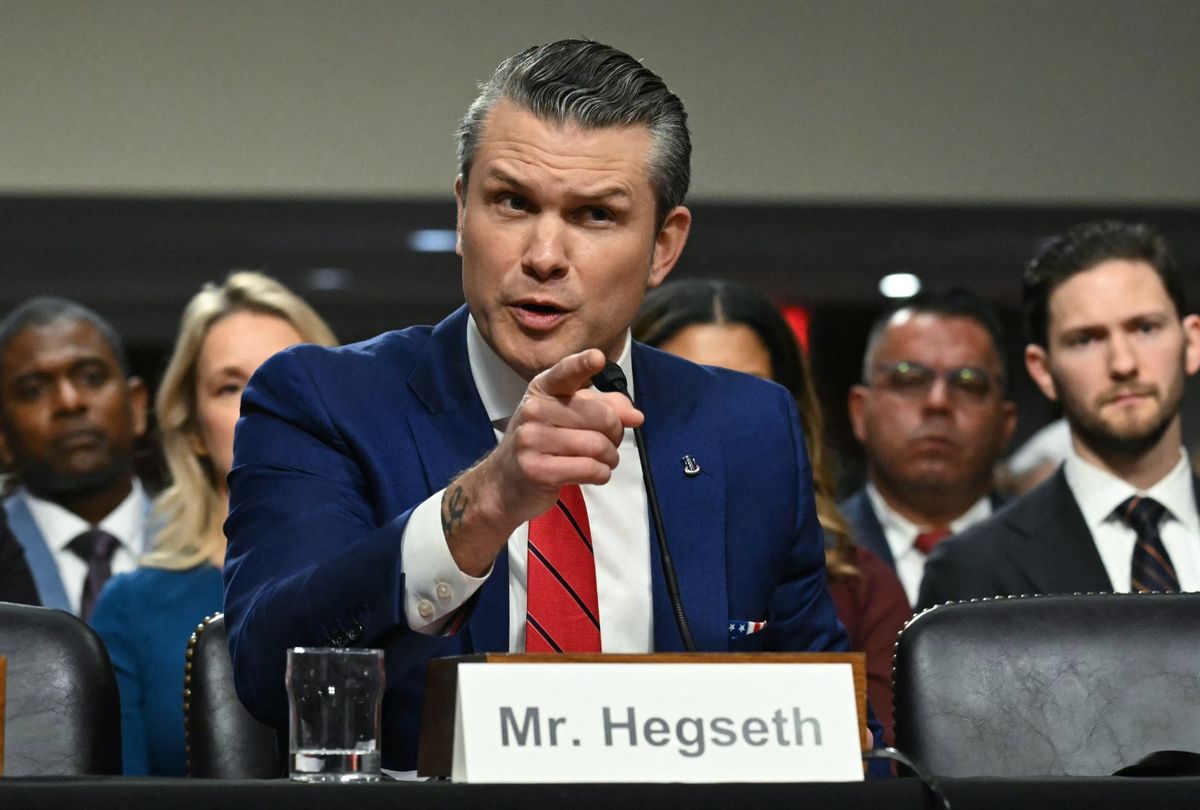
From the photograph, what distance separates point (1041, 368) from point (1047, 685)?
4.37ft

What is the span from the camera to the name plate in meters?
1.08

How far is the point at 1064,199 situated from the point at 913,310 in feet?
4.92

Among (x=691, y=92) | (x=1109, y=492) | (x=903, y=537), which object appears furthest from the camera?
(x=691, y=92)

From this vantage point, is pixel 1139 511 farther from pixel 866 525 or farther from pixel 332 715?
pixel 332 715

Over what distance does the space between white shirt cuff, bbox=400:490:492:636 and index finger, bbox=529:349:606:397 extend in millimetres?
151

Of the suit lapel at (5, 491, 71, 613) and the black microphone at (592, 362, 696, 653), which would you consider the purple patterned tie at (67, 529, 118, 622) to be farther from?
the black microphone at (592, 362, 696, 653)

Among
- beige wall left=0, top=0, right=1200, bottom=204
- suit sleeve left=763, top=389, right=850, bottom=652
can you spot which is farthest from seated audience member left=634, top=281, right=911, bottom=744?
beige wall left=0, top=0, right=1200, bottom=204

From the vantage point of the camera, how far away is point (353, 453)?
5.33ft

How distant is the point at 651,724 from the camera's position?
43.5 inches

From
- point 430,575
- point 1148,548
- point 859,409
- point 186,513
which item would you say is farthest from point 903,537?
point 430,575

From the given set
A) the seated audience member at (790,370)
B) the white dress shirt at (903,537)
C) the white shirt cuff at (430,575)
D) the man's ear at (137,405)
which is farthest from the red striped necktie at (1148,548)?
the man's ear at (137,405)

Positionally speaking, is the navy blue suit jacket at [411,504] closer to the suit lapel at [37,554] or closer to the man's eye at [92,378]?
the suit lapel at [37,554]

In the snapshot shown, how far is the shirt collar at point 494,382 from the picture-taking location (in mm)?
1708

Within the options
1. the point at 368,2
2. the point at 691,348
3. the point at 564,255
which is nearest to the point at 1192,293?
the point at 368,2
